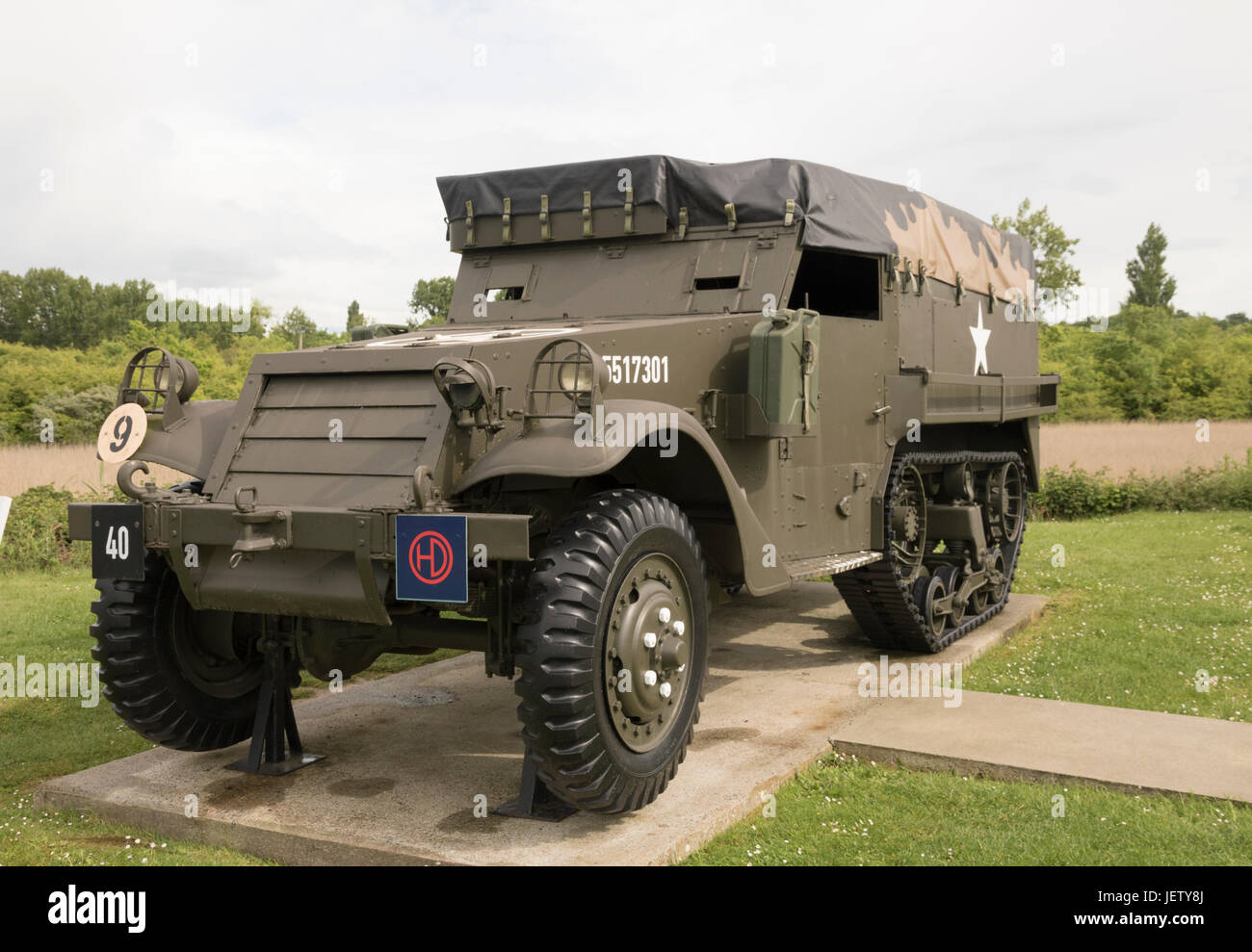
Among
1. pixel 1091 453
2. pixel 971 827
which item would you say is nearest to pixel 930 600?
pixel 971 827

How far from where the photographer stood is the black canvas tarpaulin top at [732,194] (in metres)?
6.05

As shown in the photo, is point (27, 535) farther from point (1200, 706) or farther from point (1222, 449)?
point (1222, 449)

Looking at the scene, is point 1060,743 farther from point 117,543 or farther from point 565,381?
point 117,543

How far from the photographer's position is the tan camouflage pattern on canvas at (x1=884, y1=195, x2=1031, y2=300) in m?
7.04

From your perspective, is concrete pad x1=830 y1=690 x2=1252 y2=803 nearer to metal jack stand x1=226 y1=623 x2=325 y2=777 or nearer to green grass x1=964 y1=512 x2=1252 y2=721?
green grass x1=964 y1=512 x2=1252 y2=721

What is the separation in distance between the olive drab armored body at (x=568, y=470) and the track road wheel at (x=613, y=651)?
1 centimetres

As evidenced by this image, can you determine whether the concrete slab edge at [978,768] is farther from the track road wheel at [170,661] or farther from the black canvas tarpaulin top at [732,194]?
the track road wheel at [170,661]

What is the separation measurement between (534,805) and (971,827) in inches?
64.9

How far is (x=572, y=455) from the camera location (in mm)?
3986

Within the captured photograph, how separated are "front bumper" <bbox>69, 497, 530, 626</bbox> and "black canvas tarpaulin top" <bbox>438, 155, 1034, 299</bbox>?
270 centimetres

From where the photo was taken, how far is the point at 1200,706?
634 cm

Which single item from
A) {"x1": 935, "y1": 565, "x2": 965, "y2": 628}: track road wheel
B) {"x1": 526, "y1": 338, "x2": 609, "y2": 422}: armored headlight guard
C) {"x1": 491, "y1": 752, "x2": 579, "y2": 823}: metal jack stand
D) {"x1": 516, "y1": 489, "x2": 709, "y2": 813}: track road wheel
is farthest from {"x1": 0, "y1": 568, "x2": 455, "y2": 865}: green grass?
{"x1": 935, "y1": 565, "x2": 965, "y2": 628}: track road wheel

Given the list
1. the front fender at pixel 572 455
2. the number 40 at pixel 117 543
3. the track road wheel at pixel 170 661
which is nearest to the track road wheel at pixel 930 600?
the front fender at pixel 572 455

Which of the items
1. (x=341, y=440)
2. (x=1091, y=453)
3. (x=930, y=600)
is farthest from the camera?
(x=1091, y=453)
